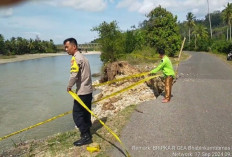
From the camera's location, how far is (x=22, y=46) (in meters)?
106

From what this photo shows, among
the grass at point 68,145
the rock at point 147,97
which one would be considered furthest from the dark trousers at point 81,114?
the rock at point 147,97

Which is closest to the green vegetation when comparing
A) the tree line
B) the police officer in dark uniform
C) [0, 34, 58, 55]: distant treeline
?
the tree line

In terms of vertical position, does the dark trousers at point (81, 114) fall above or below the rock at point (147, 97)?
above

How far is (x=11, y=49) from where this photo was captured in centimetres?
10244

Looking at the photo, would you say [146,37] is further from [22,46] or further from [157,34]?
[22,46]

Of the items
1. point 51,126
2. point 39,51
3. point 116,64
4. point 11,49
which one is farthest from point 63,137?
point 39,51

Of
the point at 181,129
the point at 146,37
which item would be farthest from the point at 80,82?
the point at 146,37

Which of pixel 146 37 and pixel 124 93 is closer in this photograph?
pixel 124 93

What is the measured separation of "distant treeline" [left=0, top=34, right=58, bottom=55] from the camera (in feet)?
317

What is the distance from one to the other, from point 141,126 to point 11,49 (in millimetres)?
105309

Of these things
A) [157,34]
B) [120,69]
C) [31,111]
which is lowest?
[31,111]

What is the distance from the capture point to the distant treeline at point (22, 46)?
3807 inches

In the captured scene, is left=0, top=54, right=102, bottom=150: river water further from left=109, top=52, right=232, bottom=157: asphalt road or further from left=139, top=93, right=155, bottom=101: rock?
left=109, top=52, right=232, bottom=157: asphalt road

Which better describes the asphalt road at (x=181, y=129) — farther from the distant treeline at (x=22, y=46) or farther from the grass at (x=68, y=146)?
the distant treeline at (x=22, y=46)
